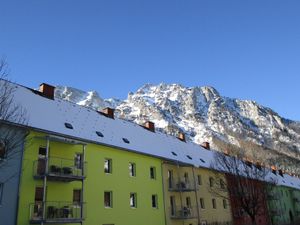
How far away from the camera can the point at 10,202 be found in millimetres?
19891

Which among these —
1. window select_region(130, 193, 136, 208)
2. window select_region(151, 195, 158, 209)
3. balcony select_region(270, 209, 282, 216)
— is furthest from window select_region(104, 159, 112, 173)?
balcony select_region(270, 209, 282, 216)

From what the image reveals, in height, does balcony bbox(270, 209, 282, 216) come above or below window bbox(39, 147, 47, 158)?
below

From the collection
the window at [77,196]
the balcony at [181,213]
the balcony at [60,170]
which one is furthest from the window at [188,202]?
the balcony at [60,170]

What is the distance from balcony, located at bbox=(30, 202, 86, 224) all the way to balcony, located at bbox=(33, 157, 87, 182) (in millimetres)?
1669

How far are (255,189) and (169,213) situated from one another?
848cm

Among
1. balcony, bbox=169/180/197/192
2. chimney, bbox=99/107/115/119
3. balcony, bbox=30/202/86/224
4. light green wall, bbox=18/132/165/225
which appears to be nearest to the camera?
balcony, bbox=30/202/86/224

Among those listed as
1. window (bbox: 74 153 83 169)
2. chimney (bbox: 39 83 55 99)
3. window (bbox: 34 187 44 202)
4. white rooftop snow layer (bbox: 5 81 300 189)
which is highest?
chimney (bbox: 39 83 55 99)

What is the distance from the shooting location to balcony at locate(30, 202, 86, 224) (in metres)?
20.7

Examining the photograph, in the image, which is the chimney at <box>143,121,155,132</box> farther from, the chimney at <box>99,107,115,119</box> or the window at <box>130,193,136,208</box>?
the window at <box>130,193,136,208</box>

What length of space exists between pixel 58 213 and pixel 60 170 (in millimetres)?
2652

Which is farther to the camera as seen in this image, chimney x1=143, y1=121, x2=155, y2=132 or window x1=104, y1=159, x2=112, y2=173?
chimney x1=143, y1=121, x2=155, y2=132

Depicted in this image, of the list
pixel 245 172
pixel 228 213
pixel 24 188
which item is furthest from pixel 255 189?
pixel 24 188

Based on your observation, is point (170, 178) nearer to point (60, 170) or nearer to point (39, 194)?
point (60, 170)

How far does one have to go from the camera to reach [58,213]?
21766 mm
